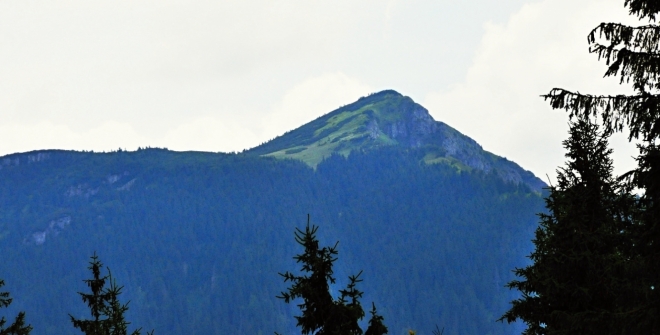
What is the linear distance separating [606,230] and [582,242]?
718 millimetres

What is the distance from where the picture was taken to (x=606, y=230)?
70.0 feet

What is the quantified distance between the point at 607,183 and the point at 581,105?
1009 cm

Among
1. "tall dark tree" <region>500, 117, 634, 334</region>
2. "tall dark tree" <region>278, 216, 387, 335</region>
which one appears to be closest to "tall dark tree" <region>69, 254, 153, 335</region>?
"tall dark tree" <region>278, 216, 387, 335</region>

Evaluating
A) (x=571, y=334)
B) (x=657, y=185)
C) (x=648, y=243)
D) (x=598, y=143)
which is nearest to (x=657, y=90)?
(x=657, y=185)

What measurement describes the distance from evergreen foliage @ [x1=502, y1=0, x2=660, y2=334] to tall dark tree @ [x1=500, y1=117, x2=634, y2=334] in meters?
0.02

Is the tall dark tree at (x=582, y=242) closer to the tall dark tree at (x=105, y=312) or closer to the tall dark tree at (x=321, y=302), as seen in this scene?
the tall dark tree at (x=321, y=302)

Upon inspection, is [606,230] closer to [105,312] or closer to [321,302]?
[321,302]

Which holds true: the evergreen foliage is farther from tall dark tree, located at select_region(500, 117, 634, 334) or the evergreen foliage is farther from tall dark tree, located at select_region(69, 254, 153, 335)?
tall dark tree, located at select_region(69, 254, 153, 335)

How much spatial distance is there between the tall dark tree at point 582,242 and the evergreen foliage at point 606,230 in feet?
0.08

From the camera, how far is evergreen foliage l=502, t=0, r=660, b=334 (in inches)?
510

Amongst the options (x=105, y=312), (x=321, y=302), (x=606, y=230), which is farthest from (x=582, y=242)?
(x=105, y=312)

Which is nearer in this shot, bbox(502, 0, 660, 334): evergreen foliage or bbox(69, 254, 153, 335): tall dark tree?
bbox(502, 0, 660, 334): evergreen foliage

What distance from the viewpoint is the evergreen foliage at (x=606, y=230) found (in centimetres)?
1295

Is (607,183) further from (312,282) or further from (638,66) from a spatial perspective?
(638,66)
